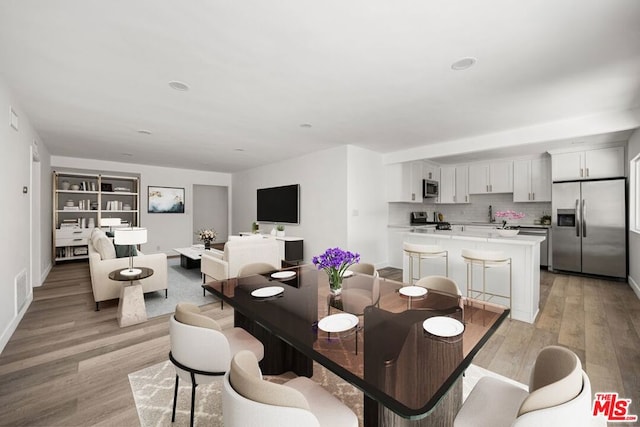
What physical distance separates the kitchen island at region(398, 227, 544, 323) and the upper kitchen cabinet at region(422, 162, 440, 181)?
304 centimetres

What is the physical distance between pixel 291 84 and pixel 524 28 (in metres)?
1.87

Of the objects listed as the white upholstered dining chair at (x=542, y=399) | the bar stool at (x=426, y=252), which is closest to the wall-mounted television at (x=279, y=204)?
the bar stool at (x=426, y=252)

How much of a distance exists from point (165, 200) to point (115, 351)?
5.91 m

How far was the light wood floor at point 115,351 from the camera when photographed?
1.86 m

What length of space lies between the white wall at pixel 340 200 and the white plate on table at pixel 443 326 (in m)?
3.83

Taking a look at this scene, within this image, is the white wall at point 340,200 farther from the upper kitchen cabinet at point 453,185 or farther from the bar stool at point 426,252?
the upper kitchen cabinet at point 453,185

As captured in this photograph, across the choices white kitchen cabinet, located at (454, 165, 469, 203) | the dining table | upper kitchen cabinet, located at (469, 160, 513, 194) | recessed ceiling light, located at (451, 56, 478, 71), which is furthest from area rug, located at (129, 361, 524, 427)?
white kitchen cabinet, located at (454, 165, 469, 203)

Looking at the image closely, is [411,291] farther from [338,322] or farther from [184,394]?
[184,394]

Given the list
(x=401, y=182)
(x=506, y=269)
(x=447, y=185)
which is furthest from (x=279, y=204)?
(x=506, y=269)

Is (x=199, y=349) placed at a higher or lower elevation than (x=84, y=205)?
lower

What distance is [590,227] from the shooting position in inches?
196

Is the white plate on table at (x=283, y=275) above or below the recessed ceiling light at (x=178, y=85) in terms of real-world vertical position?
below

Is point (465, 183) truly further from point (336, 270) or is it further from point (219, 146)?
point (336, 270)

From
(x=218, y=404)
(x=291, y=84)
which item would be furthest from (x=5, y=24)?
(x=218, y=404)
